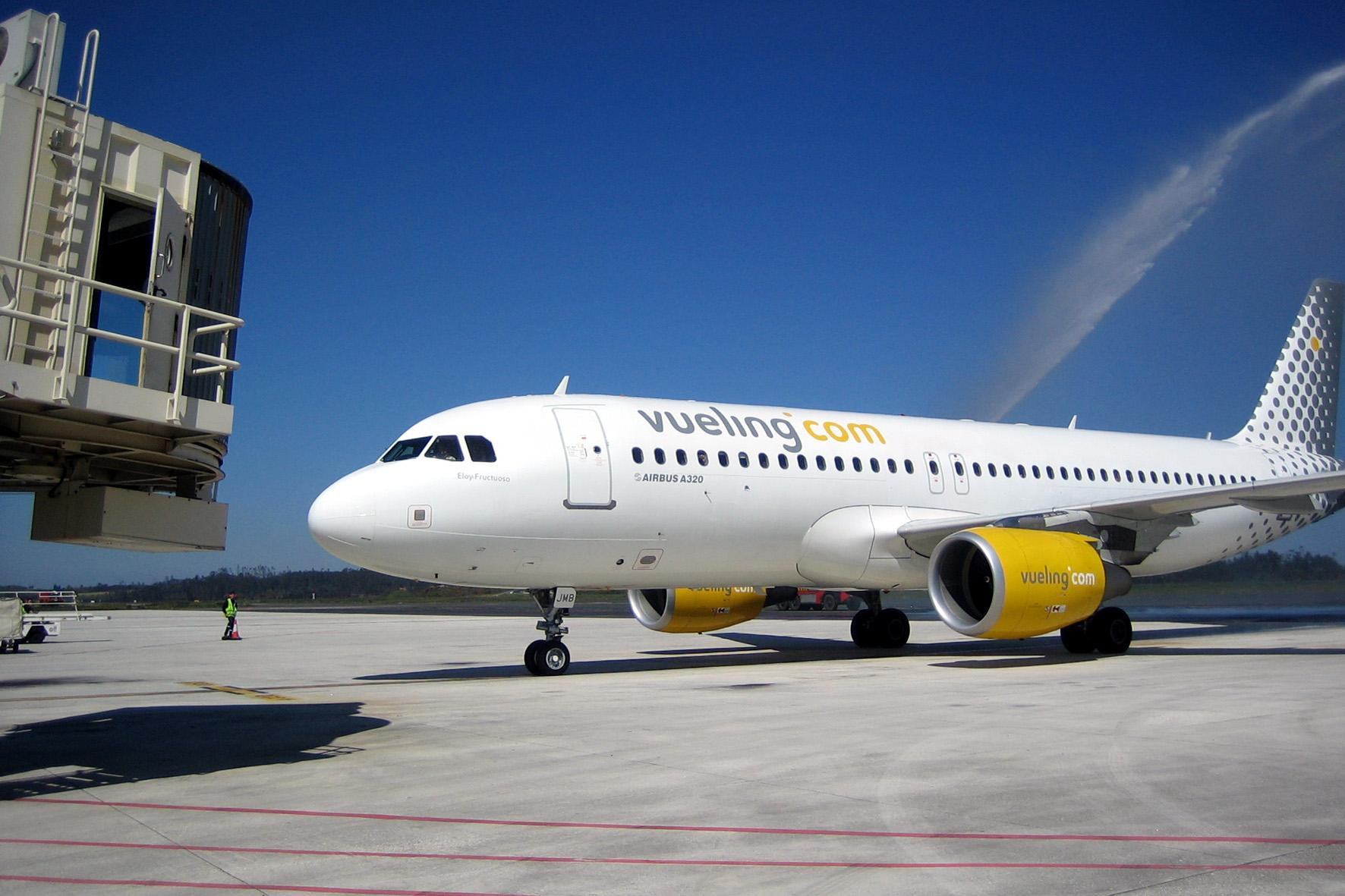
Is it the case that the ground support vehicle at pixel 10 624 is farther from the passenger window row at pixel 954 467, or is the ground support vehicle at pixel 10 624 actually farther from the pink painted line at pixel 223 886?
the pink painted line at pixel 223 886

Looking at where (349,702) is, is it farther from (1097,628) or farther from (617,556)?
(1097,628)

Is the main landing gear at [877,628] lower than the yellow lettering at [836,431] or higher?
lower

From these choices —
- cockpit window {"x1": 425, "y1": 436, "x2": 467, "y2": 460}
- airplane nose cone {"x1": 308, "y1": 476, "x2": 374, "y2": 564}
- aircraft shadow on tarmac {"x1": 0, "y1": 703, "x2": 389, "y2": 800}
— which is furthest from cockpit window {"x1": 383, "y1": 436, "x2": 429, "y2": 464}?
aircraft shadow on tarmac {"x1": 0, "y1": 703, "x2": 389, "y2": 800}

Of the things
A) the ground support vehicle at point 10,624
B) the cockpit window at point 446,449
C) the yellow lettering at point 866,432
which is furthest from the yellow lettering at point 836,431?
the ground support vehicle at point 10,624

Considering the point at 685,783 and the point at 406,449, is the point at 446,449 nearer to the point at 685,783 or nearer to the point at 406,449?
the point at 406,449

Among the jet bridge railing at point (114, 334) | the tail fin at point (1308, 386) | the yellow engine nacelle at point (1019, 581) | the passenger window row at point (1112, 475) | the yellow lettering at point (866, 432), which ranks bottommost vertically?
the yellow engine nacelle at point (1019, 581)

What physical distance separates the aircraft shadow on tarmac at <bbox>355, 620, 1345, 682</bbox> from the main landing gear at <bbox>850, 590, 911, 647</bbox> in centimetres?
28

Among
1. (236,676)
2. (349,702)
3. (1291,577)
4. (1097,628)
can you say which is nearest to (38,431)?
(349,702)

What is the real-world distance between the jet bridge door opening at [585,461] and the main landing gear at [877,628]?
7.12 metres

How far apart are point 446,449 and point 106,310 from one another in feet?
22.7

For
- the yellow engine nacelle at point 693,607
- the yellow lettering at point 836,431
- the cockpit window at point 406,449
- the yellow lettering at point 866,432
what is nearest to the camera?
the cockpit window at point 406,449

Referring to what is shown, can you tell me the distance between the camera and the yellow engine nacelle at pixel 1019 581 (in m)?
14.2

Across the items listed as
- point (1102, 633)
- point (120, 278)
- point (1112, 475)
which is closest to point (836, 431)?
point (1102, 633)

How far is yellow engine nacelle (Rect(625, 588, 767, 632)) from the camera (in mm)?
17713
